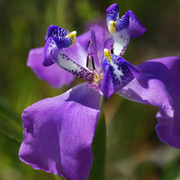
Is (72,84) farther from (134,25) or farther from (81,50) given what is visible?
(134,25)

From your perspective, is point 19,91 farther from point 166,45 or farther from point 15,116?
point 166,45

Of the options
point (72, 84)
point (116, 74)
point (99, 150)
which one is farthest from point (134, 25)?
point (72, 84)

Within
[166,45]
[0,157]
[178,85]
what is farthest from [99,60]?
[166,45]

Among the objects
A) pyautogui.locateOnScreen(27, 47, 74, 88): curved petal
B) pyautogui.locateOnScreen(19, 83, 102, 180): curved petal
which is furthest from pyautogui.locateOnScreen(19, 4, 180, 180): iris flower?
pyautogui.locateOnScreen(27, 47, 74, 88): curved petal

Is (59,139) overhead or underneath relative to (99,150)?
overhead

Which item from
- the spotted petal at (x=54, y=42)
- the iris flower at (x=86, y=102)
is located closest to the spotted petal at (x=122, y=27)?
the iris flower at (x=86, y=102)

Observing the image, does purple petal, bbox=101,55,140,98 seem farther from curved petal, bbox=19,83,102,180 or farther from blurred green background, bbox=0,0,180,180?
blurred green background, bbox=0,0,180,180
